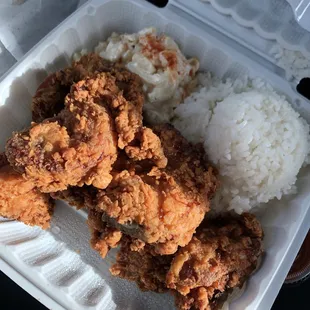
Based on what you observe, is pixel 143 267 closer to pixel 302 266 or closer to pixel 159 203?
pixel 159 203

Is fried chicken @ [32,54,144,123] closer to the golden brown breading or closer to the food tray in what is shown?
the golden brown breading

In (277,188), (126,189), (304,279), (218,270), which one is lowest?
(304,279)

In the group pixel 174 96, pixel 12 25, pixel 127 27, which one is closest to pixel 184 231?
pixel 174 96

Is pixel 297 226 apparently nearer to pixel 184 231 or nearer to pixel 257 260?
pixel 257 260

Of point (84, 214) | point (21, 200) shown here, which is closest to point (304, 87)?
point (84, 214)

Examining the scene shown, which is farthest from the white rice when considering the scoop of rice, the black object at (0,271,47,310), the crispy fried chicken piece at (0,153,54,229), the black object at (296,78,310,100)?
the black object at (0,271,47,310)

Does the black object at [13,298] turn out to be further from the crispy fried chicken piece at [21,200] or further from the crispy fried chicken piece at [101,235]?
the crispy fried chicken piece at [101,235]
